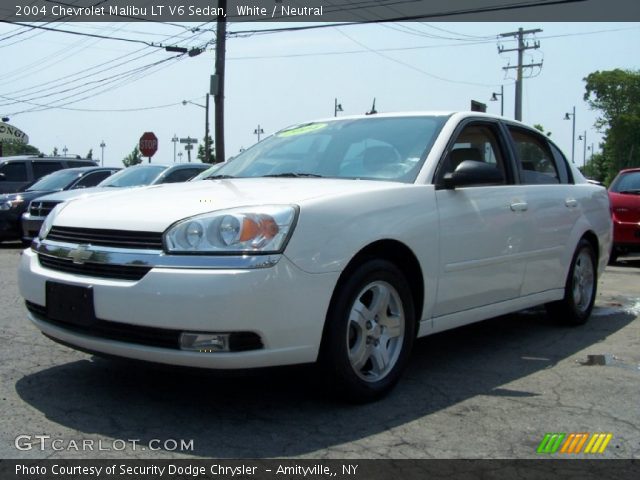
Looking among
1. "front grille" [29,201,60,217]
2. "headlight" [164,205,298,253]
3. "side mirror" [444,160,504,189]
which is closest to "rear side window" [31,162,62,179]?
"front grille" [29,201,60,217]

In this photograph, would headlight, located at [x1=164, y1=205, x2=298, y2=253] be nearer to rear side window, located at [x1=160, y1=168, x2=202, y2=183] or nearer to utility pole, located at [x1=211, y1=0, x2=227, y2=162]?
rear side window, located at [x1=160, y1=168, x2=202, y2=183]

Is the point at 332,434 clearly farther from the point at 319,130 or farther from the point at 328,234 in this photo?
the point at 319,130

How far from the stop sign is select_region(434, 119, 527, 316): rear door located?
20284 mm

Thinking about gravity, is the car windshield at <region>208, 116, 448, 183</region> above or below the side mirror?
above

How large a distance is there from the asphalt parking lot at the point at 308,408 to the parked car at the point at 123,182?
5619 millimetres

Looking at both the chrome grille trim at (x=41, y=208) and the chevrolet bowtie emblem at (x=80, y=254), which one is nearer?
the chevrolet bowtie emblem at (x=80, y=254)

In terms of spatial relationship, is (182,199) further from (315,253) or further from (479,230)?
(479,230)

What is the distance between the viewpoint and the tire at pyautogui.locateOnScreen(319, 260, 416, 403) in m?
3.27

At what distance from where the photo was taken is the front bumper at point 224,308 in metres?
2.93

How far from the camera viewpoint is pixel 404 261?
3773mm

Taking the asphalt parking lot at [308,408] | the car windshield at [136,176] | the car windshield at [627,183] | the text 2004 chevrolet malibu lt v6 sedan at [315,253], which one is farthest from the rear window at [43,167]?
the text 2004 chevrolet malibu lt v6 sedan at [315,253]

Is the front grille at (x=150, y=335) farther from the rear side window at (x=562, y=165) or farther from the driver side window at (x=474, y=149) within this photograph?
the rear side window at (x=562, y=165)

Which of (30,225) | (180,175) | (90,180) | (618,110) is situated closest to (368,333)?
(180,175)

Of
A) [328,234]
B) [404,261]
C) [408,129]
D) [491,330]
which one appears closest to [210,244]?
[328,234]
